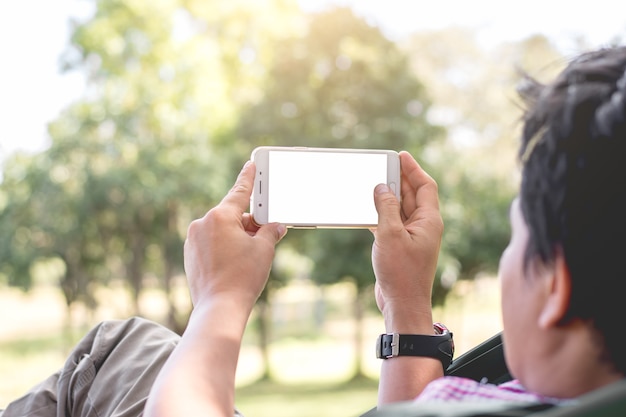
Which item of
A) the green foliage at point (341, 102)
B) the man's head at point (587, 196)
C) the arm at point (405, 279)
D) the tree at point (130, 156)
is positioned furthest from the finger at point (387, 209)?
the tree at point (130, 156)

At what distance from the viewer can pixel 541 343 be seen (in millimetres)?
494

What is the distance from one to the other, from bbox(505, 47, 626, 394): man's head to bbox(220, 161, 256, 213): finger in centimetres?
29

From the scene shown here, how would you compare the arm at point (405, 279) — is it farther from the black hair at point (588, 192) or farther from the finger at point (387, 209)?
the black hair at point (588, 192)

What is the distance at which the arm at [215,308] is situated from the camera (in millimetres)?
549

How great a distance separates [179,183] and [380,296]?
5319 millimetres

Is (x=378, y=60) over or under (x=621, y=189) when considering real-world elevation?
over

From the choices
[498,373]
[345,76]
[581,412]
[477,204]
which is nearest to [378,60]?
[345,76]

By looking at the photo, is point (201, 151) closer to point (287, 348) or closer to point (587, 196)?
point (287, 348)

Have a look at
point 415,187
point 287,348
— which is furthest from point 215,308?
point 287,348

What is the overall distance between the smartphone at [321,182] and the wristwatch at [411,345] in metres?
0.16

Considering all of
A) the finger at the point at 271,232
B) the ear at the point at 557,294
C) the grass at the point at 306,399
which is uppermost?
the finger at the point at 271,232

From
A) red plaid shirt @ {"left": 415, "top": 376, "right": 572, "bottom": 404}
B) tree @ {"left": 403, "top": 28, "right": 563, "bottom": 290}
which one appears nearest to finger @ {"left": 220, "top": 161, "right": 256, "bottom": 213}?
red plaid shirt @ {"left": 415, "top": 376, "right": 572, "bottom": 404}

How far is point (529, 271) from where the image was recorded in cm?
50

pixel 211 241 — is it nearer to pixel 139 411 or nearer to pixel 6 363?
pixel 139 411
